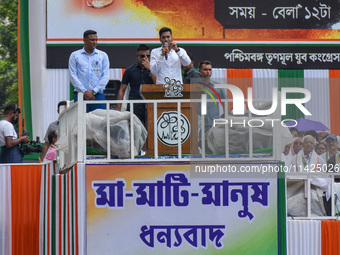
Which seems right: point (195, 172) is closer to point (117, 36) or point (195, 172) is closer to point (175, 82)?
point (175, 82)

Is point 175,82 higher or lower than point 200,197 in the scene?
higher

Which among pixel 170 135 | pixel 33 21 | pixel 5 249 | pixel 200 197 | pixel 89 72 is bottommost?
pixel 5 249

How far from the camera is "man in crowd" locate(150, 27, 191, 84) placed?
39.1 feet

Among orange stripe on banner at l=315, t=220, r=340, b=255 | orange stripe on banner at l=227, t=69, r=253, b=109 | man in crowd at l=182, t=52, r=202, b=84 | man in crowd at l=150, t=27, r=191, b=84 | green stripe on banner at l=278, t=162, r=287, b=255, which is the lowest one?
orange stripe on banner at l=315, t=220, r=340, b=255

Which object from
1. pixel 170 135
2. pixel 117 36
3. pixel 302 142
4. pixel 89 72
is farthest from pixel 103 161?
pixel 117 36

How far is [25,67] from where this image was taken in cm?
1892

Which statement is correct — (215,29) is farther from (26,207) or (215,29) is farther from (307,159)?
(307,159)

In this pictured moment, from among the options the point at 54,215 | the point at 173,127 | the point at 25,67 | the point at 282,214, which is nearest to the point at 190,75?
the point at 173,127

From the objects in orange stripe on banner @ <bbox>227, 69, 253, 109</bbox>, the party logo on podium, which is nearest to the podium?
the party logo on podium

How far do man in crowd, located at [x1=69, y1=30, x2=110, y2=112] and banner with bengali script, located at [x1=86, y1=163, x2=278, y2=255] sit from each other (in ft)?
5.76

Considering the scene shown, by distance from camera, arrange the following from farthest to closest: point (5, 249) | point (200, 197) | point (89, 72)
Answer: point (5, 249) < point (89, 72) < point (200, 197)

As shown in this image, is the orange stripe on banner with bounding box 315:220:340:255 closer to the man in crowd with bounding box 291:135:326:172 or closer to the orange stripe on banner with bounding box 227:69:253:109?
the man in crowd with bounding box 291:135:326:172

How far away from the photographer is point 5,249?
1404cm

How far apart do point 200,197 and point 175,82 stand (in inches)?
58.2
